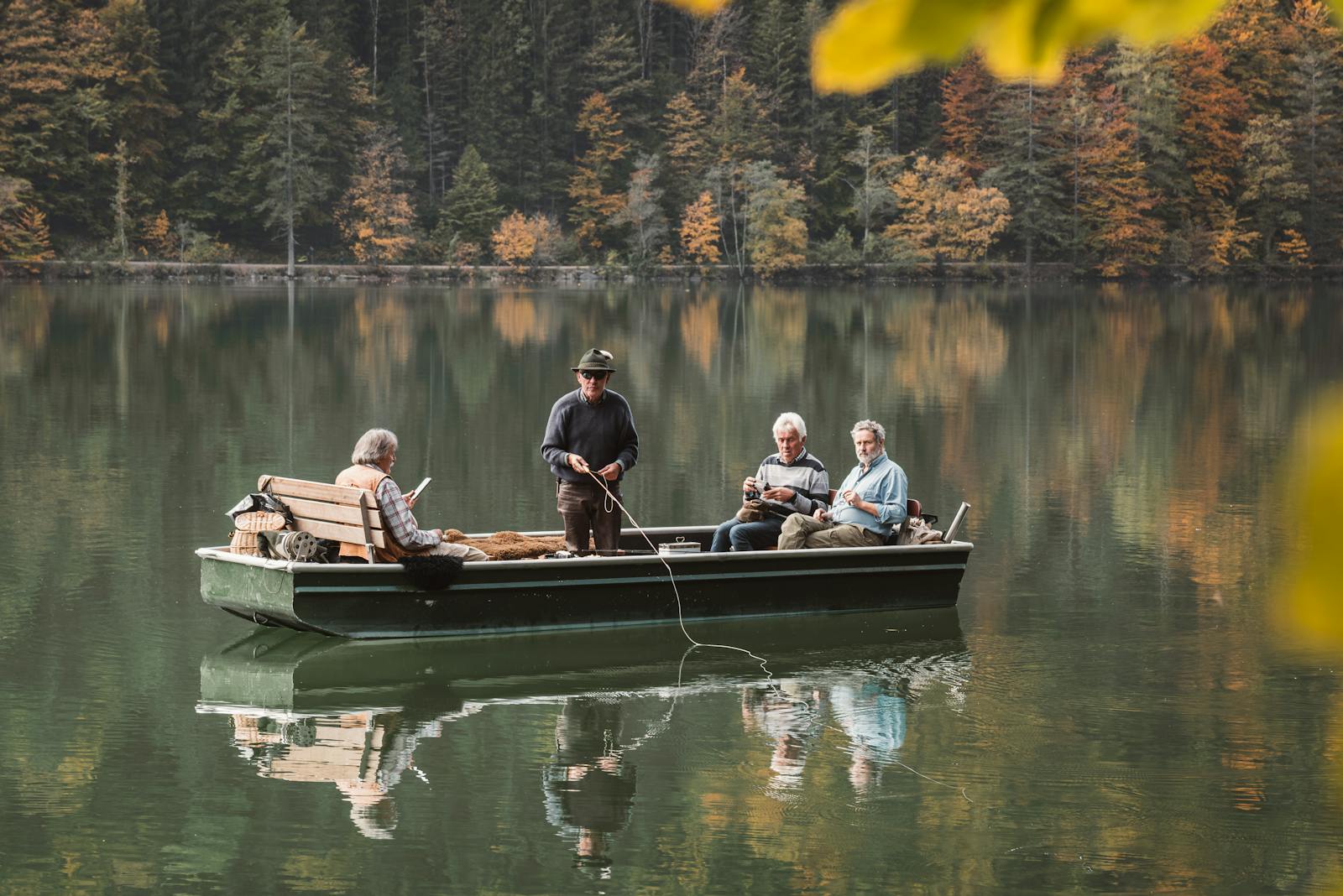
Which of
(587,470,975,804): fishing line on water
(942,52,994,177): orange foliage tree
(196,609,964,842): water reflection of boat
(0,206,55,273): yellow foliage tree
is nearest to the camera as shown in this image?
(196,609,964,842): water reflection of boat

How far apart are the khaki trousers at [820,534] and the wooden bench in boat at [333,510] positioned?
8.73 feet

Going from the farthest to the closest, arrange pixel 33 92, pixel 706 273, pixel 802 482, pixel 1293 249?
pixel 706 273 < pixel 1293 249 < pixel 33 92 < pixel 802 482

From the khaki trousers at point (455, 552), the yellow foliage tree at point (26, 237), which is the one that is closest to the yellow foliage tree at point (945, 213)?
the yellow foliage tree at point (26, 237)

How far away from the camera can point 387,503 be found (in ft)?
32.3

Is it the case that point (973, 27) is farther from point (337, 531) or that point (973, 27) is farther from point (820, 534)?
point (820, 534)

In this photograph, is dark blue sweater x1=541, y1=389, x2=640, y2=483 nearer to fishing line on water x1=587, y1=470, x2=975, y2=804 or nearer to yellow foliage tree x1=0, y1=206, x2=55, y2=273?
fishing line on water x1=587, y1=470, x2=975, y2=804

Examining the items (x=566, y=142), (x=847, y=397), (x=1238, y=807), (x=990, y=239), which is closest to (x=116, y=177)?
(x=566, y=142)

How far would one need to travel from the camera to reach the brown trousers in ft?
36.5

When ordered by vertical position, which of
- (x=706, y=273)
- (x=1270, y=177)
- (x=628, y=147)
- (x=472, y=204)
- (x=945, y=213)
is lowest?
(x=706, y=273)

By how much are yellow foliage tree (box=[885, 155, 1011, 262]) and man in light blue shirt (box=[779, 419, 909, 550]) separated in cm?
6130

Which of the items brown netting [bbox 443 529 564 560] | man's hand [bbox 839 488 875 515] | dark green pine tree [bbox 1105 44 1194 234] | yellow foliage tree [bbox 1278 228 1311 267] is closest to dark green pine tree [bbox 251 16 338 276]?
dark green pine tree [bbox 1105 44 1194 234]

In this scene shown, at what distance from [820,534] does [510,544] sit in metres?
2.01

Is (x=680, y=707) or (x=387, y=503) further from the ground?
(x=387, y=503)

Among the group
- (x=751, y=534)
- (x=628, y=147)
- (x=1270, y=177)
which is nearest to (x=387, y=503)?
(x=751, y=534)
